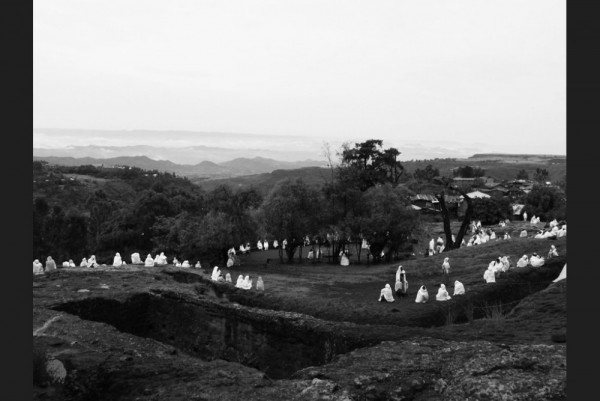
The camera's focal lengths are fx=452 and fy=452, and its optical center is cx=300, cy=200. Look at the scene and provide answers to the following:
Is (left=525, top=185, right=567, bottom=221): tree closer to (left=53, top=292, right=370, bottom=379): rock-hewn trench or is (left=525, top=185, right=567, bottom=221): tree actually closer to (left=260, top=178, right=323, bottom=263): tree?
(left=260, top=178, right=323, bottom=263): tree

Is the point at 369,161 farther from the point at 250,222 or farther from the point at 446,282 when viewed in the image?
the point at 446,282

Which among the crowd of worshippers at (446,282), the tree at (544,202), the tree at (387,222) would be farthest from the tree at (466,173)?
the crowd of worshippers at (446,282)

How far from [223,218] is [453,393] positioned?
2684 cm

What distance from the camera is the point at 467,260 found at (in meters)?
27.1

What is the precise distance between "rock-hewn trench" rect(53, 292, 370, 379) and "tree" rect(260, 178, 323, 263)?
617 inches

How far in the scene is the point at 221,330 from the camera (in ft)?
50.3

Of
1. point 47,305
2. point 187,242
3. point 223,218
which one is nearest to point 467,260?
point 223,218

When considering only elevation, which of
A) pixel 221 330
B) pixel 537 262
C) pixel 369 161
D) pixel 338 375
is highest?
pixel 369 161

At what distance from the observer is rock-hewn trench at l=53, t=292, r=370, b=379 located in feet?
41.3

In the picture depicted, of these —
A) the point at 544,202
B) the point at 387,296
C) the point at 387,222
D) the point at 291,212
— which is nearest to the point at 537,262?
the point at 387,296

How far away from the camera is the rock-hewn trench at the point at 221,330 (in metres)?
12.6

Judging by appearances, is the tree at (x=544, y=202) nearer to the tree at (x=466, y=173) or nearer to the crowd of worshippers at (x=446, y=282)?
the crowd of worshippers at (x=446, y=282)

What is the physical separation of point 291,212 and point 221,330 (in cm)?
1730

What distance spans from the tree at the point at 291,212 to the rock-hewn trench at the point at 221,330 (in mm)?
15664
